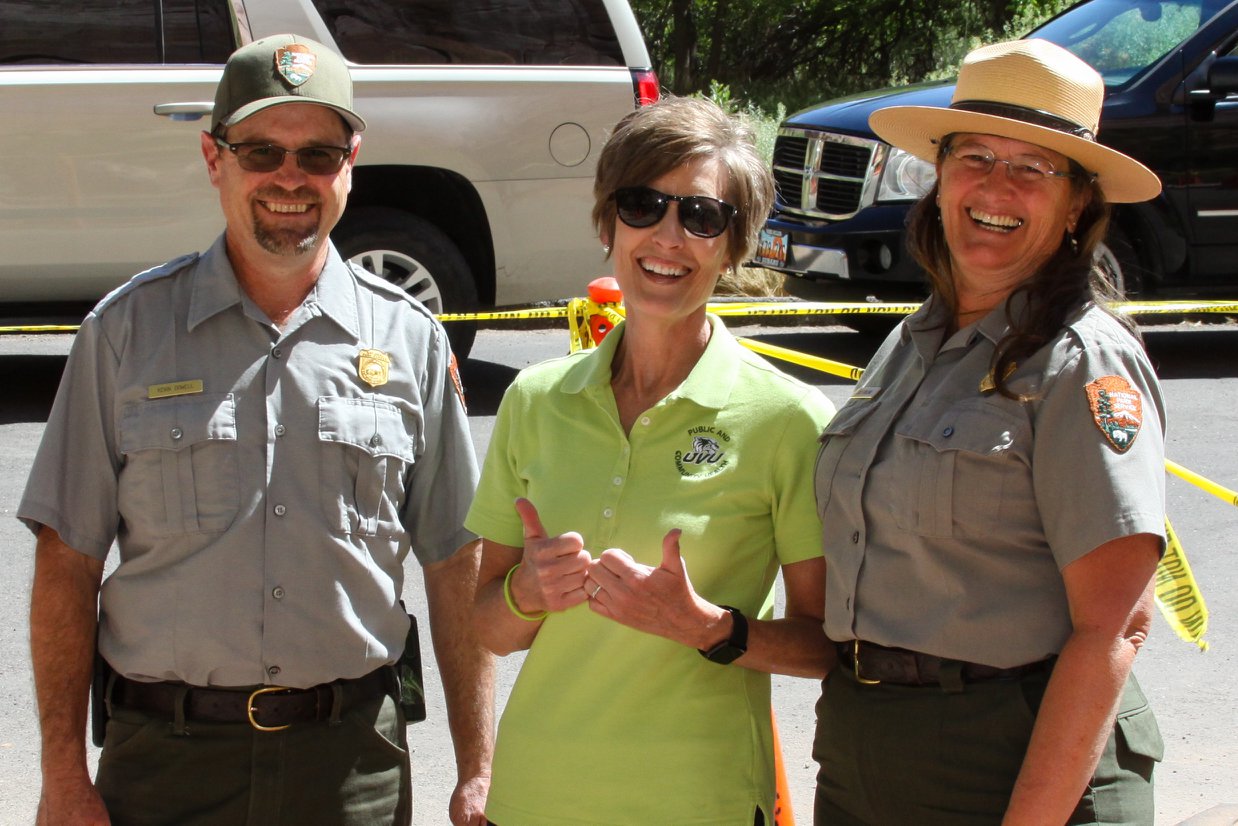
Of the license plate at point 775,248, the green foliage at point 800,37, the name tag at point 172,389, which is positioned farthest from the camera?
the green foliage at point 800,37

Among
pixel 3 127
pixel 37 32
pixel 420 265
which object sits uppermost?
pixel 37 32

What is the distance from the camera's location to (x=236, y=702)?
8.52ft

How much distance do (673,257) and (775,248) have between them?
6.98 meters

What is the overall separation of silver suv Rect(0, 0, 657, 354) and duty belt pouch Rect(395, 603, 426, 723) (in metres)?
5.10

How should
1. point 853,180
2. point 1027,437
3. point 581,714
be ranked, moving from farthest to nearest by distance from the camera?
point 853,180
point 581,714
point 1027,437

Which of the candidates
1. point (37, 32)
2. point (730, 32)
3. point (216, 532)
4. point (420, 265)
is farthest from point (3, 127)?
point (730, 32)

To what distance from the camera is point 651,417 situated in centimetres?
254

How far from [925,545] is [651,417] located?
506 mm

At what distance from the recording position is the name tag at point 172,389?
2623mm

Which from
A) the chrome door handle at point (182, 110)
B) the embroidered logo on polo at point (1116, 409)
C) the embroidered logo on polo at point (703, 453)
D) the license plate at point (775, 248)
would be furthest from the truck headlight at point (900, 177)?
the embroidered logo on polo at point (1116, 409)

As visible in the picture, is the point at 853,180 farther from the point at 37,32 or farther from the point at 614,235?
the point at 614,235

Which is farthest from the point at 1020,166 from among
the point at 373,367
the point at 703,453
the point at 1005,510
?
the point at 373,367

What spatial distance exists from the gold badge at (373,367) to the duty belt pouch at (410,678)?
45 centimetres

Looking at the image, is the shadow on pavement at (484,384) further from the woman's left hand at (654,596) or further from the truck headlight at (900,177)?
the woman's left hand at (654,596)
